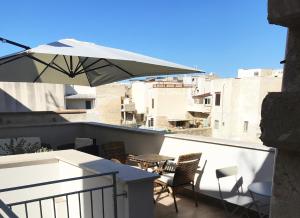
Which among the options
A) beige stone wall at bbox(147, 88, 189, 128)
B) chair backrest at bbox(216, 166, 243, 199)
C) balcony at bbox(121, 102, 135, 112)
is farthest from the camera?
balcony at bbox(121, 102, 135, 112)

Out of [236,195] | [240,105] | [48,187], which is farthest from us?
[240,105]

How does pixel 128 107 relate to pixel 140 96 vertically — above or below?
below

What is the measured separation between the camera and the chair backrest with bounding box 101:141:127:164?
5.51 meters

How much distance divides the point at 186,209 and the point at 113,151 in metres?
1.97

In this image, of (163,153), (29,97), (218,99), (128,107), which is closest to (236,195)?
(163,153)

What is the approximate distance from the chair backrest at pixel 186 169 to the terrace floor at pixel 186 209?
402mm

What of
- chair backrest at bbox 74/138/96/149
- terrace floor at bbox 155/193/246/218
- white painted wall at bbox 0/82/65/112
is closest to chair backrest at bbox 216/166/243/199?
terrace floor at bbox 155/193/246/218

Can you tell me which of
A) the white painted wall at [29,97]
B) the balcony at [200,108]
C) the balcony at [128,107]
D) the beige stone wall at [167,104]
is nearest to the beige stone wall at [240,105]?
the balcony at [200,108]

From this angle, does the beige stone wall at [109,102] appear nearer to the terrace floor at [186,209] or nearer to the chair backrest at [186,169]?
the terrace floor at [186,209]

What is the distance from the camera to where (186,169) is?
4164mm

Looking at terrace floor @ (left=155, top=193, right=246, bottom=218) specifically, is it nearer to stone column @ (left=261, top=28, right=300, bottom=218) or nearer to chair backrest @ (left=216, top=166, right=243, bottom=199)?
chair backrest @ (left=216, top=166, right=243, bottom=199)

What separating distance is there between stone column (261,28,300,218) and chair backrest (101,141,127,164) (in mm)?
4818

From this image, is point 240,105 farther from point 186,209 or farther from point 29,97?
point 186,209

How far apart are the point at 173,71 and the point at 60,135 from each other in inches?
165
